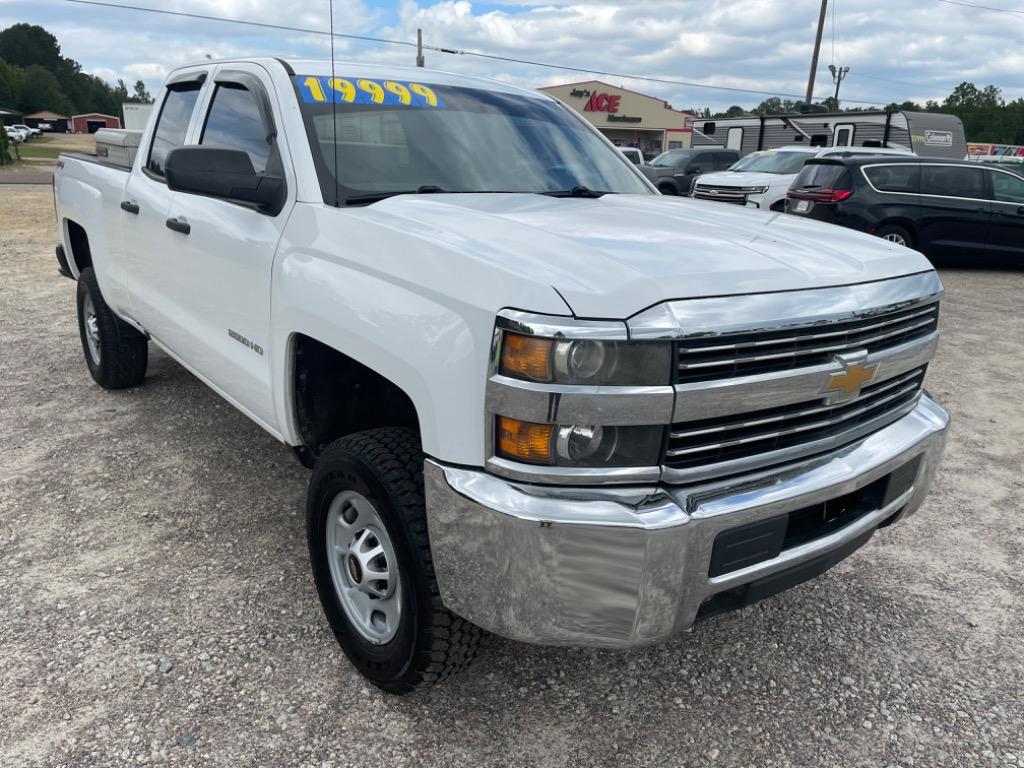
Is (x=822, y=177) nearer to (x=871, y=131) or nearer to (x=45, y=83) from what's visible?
(x=871, y=131)

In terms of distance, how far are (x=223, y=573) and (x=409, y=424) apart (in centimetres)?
106

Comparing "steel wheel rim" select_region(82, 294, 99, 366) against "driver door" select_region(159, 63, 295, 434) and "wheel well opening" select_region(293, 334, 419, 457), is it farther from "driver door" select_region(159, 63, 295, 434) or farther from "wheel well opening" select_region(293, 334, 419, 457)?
"wheel well opening" select_region(293, 334, 419, 457)

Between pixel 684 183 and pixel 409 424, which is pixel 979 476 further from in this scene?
pixel 684 183

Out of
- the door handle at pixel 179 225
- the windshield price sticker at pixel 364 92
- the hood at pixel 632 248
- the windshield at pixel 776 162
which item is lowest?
the door handle at pixel 179 225

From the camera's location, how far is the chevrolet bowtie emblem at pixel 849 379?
2057 millimetres

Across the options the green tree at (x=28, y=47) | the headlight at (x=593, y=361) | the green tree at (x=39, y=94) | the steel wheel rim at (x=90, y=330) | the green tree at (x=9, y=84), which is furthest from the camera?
the green tree at (x=28, y=47)

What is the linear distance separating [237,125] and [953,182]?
1095 centimetres

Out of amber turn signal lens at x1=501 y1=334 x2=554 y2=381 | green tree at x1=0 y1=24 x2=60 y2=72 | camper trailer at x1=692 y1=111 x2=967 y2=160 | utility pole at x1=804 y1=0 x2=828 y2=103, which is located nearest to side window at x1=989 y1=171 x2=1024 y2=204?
camper trailer at x1=692 y1=111 x2=967 y2=160

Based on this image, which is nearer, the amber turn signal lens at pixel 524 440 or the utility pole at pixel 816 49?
the amber turn signal lens at pixel 524 440

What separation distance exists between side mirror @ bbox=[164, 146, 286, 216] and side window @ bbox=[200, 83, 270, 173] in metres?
0.26

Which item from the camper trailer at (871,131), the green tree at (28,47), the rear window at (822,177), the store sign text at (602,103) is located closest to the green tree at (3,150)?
the camper trailer at (871,131)

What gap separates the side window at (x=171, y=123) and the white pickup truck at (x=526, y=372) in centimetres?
69

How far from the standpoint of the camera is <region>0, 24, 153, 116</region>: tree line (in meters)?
101

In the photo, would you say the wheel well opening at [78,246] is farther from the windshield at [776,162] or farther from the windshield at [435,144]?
the windshield at [776,162]
